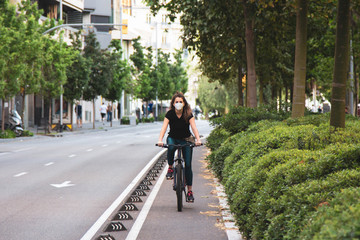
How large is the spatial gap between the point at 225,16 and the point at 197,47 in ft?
10.6

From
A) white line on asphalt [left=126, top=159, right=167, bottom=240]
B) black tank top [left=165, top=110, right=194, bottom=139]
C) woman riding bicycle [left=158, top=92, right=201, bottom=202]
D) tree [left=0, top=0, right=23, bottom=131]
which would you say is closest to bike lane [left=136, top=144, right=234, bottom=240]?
white line on asphalt [left=126, top=159, right=167, bottom=240]

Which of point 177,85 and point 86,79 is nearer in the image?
point 86,79

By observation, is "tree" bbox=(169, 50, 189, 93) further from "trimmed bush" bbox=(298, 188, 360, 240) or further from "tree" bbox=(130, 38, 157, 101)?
"trimmed bush" bbox=(298, 188, 360, 240)

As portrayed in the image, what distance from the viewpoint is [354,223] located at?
3.79 metres

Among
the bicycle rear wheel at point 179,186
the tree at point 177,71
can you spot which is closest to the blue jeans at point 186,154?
the bicycle rear wheel at point 179,186

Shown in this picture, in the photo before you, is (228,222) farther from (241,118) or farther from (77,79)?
(77,79)

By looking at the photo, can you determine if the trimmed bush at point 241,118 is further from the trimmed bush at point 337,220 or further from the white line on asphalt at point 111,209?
the trimmed bush at point 337,220

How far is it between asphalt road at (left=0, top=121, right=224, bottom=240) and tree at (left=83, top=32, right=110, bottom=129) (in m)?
29.0

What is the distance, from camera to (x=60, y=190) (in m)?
12.6

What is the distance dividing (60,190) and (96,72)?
131 feet

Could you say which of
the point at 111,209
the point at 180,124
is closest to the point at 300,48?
the point at 180,124

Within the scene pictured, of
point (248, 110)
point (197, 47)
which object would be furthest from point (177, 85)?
point (248, 110)

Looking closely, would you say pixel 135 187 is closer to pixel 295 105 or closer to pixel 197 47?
pixel 295 105

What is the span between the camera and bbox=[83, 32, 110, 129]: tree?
51.6m
